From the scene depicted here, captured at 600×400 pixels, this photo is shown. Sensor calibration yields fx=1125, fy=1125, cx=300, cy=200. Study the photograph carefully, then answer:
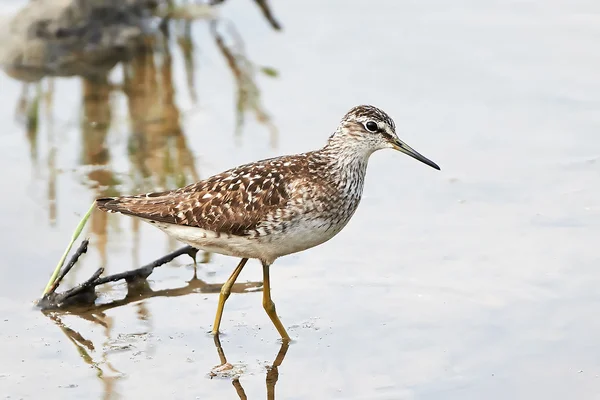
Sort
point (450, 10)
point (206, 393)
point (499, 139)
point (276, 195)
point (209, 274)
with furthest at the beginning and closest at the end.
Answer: point (450, 10) → point (499, 139) → point (209, 274) → point (276, 195) → point (206, 393)

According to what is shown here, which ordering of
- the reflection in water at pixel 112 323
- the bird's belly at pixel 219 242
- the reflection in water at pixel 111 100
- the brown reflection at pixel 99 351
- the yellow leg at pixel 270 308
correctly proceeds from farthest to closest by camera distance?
the reflection in water at pixel 111 100 → the yellow leg at pixel 270 308 → the bird's belly at pixel 219 242 → the reflection in water at pixel 112 323 → the brown reflection at pixel 99 351

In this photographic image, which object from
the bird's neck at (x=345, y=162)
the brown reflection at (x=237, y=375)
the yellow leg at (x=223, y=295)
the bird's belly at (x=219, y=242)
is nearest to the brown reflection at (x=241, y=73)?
the bird's neck at (x=345, y=162)

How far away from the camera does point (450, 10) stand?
1448 cm

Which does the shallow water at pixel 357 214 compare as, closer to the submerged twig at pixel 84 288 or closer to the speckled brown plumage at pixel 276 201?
the submerged twig at pixel 84 288

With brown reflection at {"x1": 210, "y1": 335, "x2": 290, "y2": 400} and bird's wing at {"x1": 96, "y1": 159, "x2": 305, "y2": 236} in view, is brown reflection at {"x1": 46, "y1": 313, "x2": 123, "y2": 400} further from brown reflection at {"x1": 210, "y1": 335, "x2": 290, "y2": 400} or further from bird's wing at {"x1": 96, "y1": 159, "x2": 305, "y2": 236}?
bird's wing at {"x1": 96, "y1": 159, "x2": 305, "y2": 236}

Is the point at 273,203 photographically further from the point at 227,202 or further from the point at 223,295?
the point at 223,295

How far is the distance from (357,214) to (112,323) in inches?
105

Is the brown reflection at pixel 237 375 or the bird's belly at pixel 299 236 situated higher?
the bird's belly at pixel 299 236

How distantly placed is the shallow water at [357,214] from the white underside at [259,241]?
66 centimetres

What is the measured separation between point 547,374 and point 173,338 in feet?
8.85

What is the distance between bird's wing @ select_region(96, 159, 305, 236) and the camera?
813cm

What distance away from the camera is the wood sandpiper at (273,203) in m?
8.09

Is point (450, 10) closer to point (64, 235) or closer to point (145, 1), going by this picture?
point (145, 1)

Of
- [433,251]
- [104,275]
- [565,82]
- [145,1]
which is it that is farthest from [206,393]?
[145,1]
